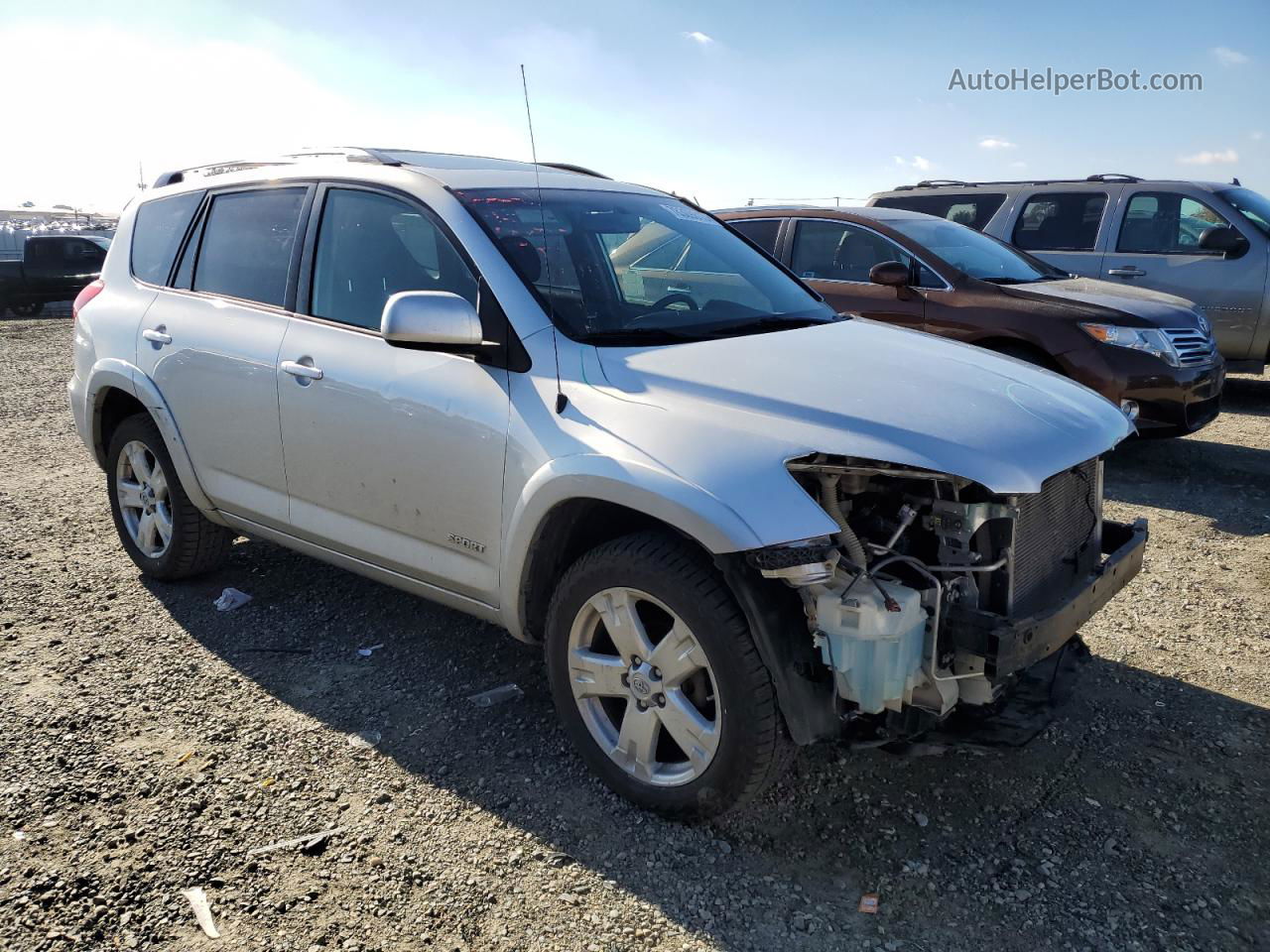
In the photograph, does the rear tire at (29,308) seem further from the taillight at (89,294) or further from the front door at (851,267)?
the front door at (851,267)

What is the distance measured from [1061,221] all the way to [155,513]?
8026 millimetres

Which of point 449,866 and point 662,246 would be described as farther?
point 662,246

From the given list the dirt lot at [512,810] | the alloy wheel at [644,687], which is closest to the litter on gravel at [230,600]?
the dirt lot at [512,810]

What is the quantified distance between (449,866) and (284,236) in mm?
2517

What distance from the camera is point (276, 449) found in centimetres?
392

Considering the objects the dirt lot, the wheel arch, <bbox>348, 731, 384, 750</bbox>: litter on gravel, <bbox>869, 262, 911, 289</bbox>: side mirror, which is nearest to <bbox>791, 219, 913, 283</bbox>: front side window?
<bbox>869, 262, 911, 289</bbox>: side mirror

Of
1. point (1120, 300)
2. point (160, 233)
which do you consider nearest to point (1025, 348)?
point (1120, 300)

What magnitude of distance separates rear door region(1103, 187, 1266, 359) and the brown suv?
1585mm

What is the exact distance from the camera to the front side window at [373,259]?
3475 mm

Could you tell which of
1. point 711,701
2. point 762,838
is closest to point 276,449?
point 711,701

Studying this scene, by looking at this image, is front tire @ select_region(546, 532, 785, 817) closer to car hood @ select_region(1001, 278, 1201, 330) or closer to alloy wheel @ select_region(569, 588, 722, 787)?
alloy wheel @ select_region(569, 588, 722, 787)

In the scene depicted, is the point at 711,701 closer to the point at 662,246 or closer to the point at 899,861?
the point at 899,861

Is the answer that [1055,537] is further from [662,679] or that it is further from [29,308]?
[29,308]

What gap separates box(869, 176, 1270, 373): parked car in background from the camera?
28.5 feet
